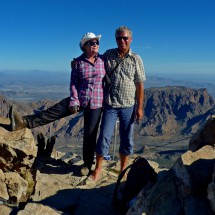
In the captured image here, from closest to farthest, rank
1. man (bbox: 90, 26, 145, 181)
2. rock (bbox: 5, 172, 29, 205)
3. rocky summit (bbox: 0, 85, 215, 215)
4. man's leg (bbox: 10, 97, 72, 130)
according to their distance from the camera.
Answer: rocky summit (bbox: 0, 85, 215, 215)
rock (bbox: 5, 172, 29, 205)
man (bbox: 90, 26, 145, 181)
man's leg (bbox: 10, 97, 72, 130)

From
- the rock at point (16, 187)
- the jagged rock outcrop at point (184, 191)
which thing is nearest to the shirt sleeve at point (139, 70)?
the jagged rock outcrop at point (184, 191)

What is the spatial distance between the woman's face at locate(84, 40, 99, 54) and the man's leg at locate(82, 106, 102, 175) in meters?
1.94

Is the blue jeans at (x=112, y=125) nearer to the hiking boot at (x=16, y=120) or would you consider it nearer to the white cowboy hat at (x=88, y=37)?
the white cowboy hat at (x=88, y=37)

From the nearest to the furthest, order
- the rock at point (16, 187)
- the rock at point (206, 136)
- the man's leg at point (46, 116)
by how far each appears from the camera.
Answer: the rock at point (206, 136) → the rock at point (16, 187) → the man's leg at point (46, 116)

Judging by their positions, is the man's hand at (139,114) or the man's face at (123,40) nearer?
the man's face at (123,40)

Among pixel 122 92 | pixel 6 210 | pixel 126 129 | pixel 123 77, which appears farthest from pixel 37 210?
pixel 123 77

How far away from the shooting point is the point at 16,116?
1102cm

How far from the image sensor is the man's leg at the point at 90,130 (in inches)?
435

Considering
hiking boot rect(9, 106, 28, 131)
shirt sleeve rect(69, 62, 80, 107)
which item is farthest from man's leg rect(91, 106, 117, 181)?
hiking boot rect(9, 106, 28, 131)

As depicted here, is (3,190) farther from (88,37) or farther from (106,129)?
(88,37)

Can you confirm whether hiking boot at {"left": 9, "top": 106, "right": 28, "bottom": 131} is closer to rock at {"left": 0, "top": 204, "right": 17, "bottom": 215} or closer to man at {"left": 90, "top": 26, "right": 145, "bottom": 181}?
man at {"left": 90, "top": 26, "right": 145, "bottom": 181}

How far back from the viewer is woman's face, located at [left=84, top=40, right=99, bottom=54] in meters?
10.4

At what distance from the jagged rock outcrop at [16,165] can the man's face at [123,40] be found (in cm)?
429

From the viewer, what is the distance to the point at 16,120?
36.3 feet
